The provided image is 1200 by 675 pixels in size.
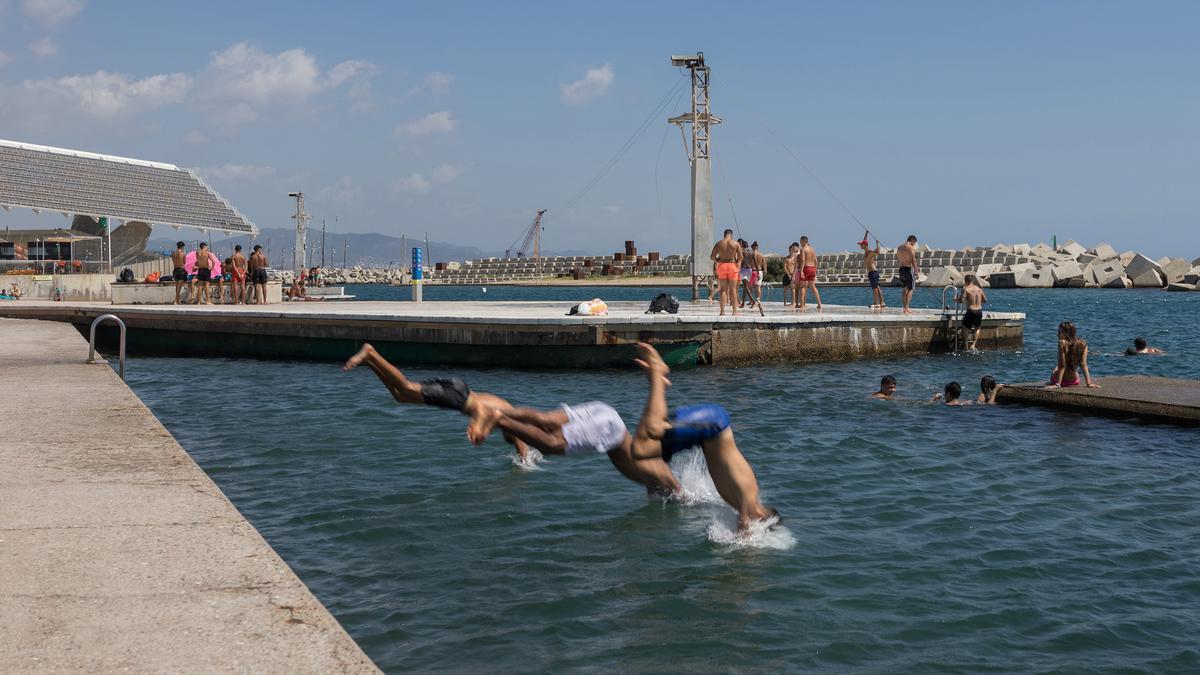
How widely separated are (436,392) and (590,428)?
1.21 meters

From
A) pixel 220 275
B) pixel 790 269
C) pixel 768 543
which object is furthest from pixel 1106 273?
pixel 768 543

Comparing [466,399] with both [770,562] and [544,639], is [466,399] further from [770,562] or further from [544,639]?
[770,562]

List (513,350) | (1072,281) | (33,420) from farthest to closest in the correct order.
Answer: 1. (1072,281)
2. (513,350)
3. (33,420)

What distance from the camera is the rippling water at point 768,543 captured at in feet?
20.8

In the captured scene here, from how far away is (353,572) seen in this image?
25.2 ft

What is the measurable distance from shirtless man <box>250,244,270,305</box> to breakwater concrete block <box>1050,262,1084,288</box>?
83980mm

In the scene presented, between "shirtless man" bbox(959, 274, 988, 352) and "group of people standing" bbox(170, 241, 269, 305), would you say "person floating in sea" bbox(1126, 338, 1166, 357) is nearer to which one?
"shirtless man" bbox(959, 274, 988, 352)

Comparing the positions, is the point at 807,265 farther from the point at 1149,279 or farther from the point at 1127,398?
the point at 1149,279

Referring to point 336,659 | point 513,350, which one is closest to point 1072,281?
point 513,350

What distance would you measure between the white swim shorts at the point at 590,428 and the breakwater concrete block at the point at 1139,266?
101 m

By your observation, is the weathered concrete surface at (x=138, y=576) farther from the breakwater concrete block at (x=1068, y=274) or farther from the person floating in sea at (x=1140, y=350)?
the breakwater concrete block at (x=1068, y=274)

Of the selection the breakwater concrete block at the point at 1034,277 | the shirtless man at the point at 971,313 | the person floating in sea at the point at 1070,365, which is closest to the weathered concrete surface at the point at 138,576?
the person floating in sea at the point at 1070,365

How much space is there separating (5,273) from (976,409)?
36499 mm

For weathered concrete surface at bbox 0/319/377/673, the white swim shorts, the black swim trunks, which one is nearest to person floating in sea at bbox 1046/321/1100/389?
the white swim shorts
